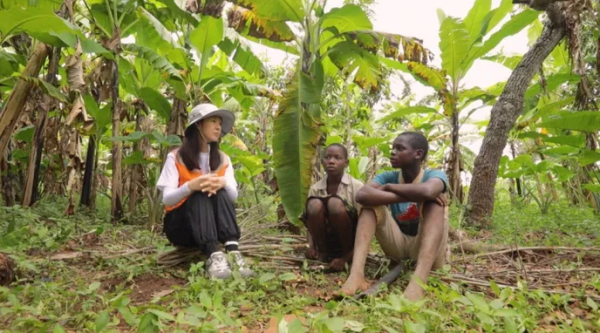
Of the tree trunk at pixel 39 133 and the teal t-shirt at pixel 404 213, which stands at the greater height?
the tree trunk at pixel 39 133

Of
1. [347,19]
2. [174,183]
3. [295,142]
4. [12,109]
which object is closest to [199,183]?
[174,183]

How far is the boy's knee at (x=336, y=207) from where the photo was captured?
2991 mm

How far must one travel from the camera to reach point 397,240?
294 centimetres

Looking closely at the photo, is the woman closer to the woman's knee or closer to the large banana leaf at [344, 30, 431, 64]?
the woman's knee

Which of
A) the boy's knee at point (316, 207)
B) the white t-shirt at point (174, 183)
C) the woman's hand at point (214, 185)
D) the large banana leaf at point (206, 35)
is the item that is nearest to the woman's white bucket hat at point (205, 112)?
the white t-shirt at point (174, 183)

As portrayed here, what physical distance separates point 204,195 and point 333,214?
2.81ft

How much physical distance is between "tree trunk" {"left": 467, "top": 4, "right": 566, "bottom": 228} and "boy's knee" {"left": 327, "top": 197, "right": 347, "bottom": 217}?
279cm

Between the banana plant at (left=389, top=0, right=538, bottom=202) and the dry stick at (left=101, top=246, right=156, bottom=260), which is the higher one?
the banana plant at (left=389, top=0, right=538, bottom=202)

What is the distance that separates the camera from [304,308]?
2.41m

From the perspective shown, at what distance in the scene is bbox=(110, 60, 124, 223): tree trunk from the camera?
4656mm

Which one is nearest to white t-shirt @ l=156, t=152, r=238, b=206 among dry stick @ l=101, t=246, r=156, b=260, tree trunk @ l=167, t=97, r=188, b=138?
dry stick @ l=101, t=246, r=156, b=260

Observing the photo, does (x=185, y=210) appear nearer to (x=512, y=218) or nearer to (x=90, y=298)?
(x=90, y=298)

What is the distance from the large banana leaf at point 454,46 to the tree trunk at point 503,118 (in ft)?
2.33

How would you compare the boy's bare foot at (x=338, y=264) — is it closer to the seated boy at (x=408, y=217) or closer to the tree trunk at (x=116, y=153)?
the seated boy at (x=408, y=217)
